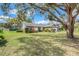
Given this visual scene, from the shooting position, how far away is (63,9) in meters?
2.41

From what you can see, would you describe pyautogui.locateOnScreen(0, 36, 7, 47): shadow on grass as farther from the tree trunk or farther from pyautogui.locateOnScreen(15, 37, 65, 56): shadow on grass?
the tree trunk

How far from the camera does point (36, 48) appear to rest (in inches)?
94.7

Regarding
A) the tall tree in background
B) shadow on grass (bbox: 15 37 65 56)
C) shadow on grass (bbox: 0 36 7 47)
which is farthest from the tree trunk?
shadow on grass (bbox: 0 36 7 47)

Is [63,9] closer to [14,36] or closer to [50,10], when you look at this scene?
[50,10]

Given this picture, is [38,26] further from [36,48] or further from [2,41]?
[2,41]

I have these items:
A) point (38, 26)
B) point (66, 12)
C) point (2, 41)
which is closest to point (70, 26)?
point (66, 12)

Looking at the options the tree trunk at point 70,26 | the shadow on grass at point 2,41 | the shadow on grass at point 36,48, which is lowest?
the shadow on grass at point 36,48

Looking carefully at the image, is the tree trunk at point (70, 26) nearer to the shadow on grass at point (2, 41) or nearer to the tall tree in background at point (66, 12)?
the tall tree in background at point (66, 12)

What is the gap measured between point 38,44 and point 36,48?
0.04 meters

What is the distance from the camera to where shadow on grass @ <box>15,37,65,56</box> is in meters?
2.39

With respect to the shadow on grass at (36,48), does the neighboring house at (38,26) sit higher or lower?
higher

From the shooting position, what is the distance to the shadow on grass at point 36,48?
239 cm

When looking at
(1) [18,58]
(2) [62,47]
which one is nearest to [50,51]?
(2) [62,47]

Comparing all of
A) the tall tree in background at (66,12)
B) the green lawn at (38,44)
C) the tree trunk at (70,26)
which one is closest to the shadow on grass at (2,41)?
the green lawn at (38,44)
